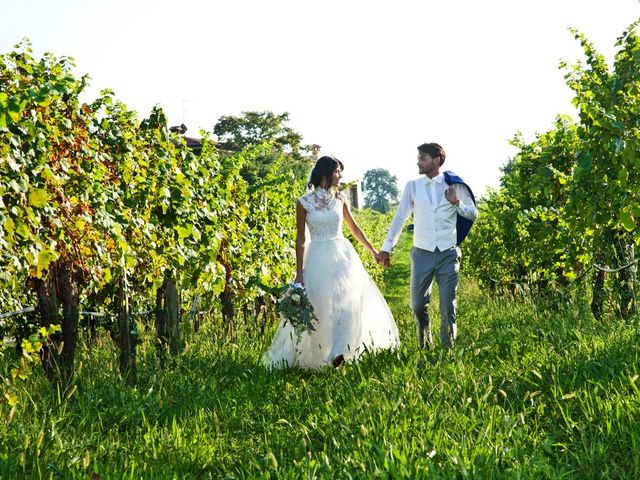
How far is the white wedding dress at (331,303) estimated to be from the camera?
5945 mm

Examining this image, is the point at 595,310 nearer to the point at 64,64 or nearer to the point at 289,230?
the point at 289,230

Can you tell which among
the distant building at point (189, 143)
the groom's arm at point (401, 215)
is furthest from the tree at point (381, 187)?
the groom's arm at point (401, 215)

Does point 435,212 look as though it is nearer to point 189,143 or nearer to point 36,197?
point 36,197

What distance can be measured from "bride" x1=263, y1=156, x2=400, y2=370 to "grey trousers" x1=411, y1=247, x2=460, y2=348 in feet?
1.01

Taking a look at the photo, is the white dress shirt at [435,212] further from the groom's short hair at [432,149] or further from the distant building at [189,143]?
the distant building at [189,143]

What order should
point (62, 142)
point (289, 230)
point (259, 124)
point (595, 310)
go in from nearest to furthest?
point (62, 142) < point (595, 310) < point (289, 230) < point (259, 124)

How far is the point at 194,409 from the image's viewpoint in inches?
172

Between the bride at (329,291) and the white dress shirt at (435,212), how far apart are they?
44cm

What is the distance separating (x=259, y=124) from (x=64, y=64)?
47.0m

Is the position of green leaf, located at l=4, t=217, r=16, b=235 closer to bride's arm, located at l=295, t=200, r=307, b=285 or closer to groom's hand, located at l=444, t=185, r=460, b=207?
bride's arm, located at l=295, t=200, r=307, b=285

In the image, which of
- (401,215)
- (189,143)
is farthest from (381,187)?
(401,215)

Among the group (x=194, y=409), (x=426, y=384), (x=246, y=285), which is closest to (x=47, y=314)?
(x=194, y=409)

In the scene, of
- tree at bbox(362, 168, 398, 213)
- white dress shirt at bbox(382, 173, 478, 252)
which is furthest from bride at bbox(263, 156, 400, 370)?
tree at bbox(362, 168, 398, 213)

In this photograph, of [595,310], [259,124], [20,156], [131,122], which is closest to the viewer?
[20,156]
